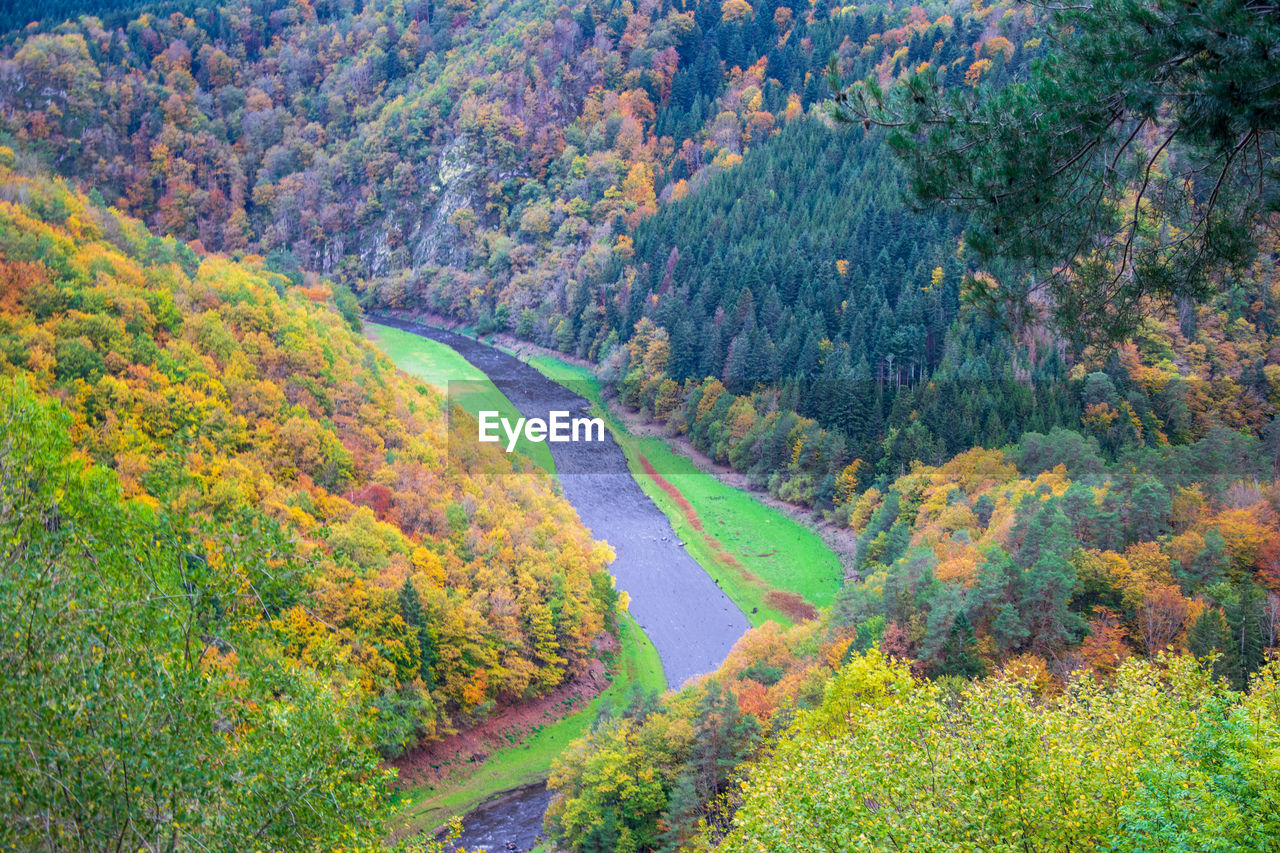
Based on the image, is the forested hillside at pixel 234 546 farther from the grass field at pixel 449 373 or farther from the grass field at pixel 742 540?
the grass field at pixel 449 373

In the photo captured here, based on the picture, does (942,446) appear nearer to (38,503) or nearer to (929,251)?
(929,251)

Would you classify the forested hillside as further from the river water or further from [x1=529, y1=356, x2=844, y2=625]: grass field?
[x1=529, y1=356, x2=844, y2=625]: grass field

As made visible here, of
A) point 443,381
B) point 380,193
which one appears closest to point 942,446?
point 443,381

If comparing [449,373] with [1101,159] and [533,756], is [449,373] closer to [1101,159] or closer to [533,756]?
[533,756]

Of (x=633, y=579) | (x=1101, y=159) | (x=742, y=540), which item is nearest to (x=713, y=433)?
(x=742, y=540)

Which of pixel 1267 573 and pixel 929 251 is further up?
pixel 929 251
